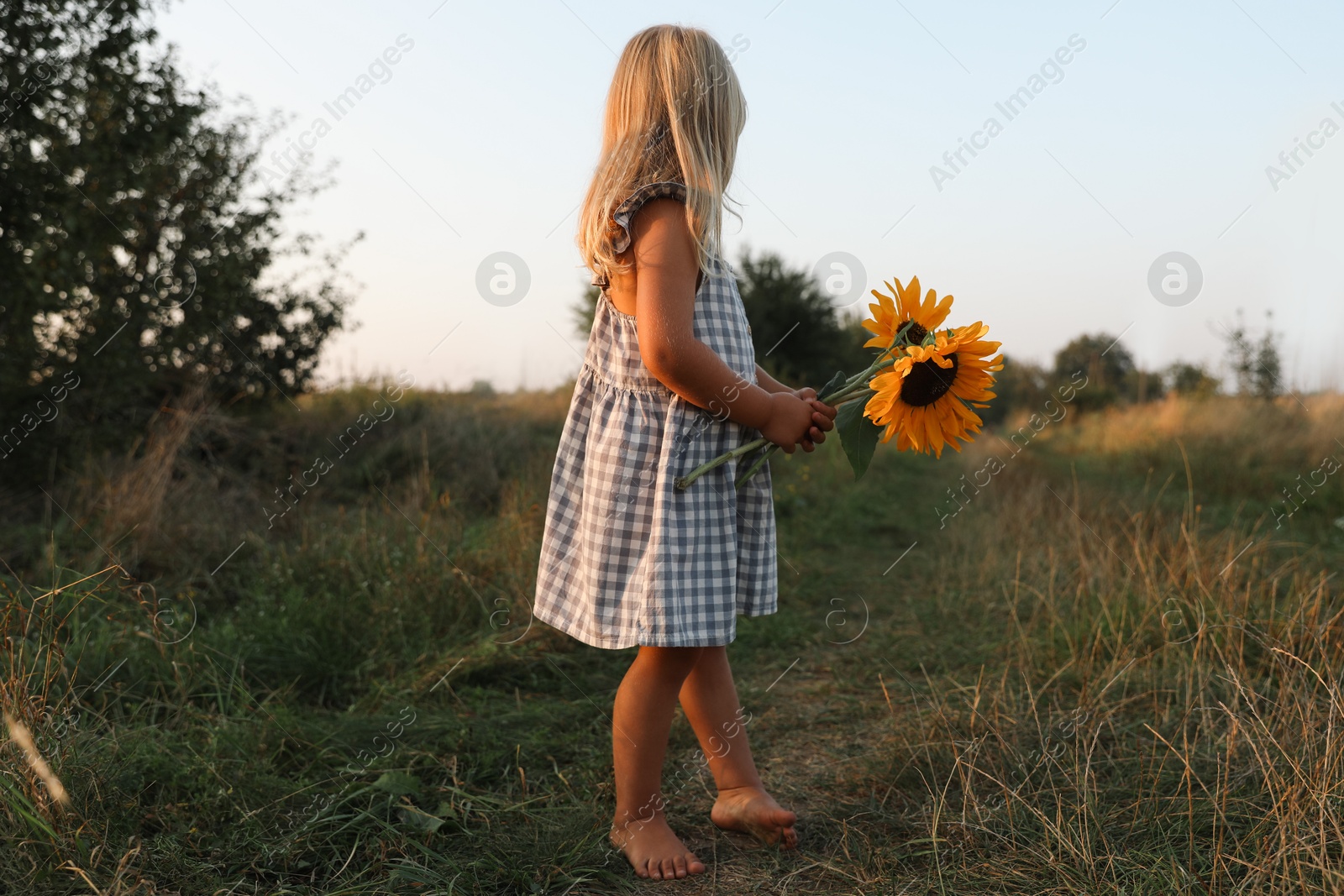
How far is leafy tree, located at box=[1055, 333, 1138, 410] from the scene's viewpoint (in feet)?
78.1

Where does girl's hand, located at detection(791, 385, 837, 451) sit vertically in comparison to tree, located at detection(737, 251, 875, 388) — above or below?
below

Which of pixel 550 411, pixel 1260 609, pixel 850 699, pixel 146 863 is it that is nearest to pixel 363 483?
pixel 550 411

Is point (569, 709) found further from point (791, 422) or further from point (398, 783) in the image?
point (791, 422)

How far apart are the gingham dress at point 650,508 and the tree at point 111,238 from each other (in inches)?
169

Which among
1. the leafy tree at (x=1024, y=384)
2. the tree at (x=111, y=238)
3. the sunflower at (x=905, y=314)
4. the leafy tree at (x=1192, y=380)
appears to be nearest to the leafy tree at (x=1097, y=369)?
the leafy tree at (x=1024, y=384)

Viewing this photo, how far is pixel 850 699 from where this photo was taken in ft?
9.87

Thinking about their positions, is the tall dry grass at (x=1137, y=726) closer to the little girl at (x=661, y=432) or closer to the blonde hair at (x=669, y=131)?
the little girl at (x=661, y=432)

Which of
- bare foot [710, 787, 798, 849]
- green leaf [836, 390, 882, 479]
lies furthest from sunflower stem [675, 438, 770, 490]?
bare foot [710, 787, 798, 849]

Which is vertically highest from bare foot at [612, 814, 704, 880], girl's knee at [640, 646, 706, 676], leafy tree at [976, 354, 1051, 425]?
leafy tree at [976, 354, 1051, 425]

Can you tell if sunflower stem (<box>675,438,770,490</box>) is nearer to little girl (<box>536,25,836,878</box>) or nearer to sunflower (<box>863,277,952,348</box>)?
little girl (<box>536,25,836,878</box>)

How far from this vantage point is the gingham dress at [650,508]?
6.15ft

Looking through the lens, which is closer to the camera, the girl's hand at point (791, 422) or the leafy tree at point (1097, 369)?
the girl's hand at point (791, 422)

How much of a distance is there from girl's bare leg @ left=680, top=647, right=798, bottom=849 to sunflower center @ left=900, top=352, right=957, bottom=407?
0.73 meters

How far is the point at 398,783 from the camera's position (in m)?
2.18
